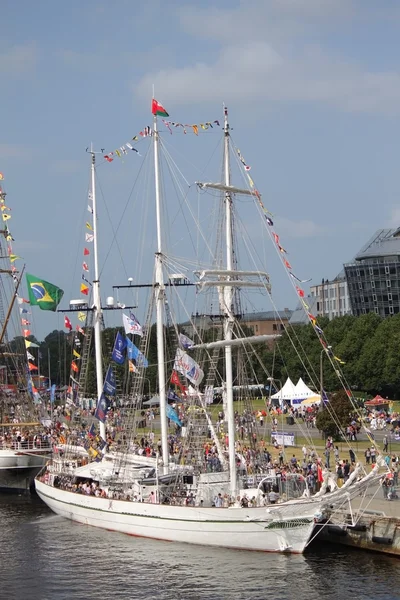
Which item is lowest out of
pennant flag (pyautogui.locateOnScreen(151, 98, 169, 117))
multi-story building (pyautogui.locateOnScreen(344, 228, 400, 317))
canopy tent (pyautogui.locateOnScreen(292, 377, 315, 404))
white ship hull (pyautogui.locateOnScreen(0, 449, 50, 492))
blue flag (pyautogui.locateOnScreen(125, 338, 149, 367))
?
white ship hull (pyautogui.locateOnScreen(0, 449, 50, 492))

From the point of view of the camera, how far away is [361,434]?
81062 millimetres

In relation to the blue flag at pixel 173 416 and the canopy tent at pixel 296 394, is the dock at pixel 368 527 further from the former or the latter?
the canopy tent at pixel 296 394

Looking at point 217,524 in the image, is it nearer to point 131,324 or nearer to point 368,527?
point 368,527

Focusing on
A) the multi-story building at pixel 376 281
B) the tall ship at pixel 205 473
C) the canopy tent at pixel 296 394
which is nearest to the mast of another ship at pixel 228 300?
the tall ship at pixel 205 473

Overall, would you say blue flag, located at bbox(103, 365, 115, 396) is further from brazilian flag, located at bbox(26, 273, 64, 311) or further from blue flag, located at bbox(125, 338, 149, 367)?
brazilian flag, located at bbox(26, 273, 64, 311)

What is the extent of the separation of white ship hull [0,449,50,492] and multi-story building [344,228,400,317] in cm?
11330

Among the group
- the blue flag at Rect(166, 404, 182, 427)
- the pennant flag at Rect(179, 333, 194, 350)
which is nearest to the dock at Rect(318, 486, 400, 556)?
the blue flag at Rect(166, 404, 182, 427)

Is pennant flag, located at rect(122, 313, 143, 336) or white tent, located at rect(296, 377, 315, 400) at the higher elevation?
pennant flag, located at rect(122, 313, 143, 336)

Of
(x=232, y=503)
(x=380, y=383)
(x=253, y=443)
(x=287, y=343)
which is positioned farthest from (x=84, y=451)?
(x=287, y=343)

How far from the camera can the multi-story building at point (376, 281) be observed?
584 ft

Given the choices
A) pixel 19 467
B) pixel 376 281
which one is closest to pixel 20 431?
pixel 19 467

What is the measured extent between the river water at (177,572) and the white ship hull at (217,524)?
55 centimetres

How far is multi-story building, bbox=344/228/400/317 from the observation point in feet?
584

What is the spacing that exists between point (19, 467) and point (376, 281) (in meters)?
115
